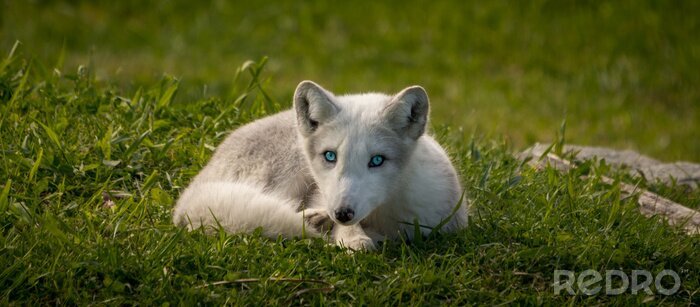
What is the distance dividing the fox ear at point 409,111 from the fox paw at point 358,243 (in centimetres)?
57

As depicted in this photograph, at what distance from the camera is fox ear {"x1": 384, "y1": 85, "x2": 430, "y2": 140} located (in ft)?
14.3

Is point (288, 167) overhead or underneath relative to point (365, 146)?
underneath

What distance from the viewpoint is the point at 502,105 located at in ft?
34.9

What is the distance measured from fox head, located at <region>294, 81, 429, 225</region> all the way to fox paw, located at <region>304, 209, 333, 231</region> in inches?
3.5

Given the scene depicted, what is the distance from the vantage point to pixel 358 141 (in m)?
4.25

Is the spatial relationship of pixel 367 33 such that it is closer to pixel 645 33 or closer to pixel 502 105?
pixel 502 105

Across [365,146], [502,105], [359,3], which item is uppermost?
[365,146]

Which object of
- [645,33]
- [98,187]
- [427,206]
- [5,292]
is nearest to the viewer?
[5,292]

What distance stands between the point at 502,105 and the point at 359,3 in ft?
9.32

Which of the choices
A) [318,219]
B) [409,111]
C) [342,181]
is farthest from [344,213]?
[409,111]

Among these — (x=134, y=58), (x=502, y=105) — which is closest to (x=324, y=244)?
(x=502, y=105)

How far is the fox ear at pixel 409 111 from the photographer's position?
4371mm

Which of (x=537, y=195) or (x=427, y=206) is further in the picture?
(x=537, y=195)

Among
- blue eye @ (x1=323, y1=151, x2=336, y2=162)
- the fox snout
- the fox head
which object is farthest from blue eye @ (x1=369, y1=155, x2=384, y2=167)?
the fox snout
